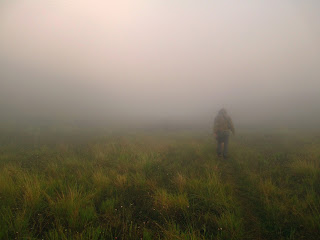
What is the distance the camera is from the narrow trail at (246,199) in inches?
97.5

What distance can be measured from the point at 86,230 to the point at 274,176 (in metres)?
5.63

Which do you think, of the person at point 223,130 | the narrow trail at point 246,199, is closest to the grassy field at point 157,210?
the narrow trail at point 246,199

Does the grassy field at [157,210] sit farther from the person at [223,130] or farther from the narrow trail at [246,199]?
the person at [223,130]

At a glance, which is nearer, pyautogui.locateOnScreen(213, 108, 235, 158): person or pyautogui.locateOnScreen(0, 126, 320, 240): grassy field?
pyautogui.locateOnScreen(0, 126, 320, 240): grassy field

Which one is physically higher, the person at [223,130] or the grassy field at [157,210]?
the person at [223,130]

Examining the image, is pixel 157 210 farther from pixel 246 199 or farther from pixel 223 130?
pixel 223 130

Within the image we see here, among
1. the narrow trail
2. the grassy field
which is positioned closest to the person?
the narrow trail

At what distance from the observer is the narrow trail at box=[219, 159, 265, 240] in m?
2.48

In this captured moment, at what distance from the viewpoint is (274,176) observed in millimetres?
4789

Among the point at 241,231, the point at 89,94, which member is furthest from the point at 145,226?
the point at 89,94

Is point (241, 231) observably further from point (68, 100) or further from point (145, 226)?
point (68, 100)

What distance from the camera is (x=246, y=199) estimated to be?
349 cm

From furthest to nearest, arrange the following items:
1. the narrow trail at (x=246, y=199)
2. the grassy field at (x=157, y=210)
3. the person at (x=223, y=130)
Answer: the person at (x=223, y=130) < the narrow trail at (x=246, y=199) < the grassy field at (x=157, y=210)

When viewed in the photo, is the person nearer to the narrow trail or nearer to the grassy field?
the narrow trail
